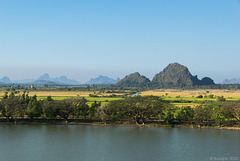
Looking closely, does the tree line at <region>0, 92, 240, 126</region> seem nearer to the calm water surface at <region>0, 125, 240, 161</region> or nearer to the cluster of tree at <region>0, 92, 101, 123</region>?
the cluster of tree at <region>0, 92, 101, 123</region>

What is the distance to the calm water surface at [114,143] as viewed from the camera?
2896 cm

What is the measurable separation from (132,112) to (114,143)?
12337 millimetres

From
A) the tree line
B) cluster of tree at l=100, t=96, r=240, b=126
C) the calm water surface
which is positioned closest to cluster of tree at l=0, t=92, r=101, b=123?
the tree line

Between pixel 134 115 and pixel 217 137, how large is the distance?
15.1m

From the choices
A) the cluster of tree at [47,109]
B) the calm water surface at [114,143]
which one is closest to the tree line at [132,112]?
the cluster of tree at [47,109]

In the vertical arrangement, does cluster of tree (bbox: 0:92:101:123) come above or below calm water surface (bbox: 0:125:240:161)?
above

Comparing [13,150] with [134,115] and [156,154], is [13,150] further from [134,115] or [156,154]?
[134,115]

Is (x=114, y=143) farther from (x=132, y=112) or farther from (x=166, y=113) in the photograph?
(x=166, y=113)

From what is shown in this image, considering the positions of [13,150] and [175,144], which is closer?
[13,150]

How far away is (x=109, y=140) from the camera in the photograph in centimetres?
3594

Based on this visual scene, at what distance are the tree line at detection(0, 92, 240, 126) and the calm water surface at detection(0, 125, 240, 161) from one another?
3.02m

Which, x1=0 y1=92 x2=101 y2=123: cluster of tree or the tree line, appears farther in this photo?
x1=0 y1=92 x2=101 y2=123: cluster of tree

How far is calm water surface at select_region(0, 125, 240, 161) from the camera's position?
2896cm

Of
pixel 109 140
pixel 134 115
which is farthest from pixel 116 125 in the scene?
pixel 109 140
